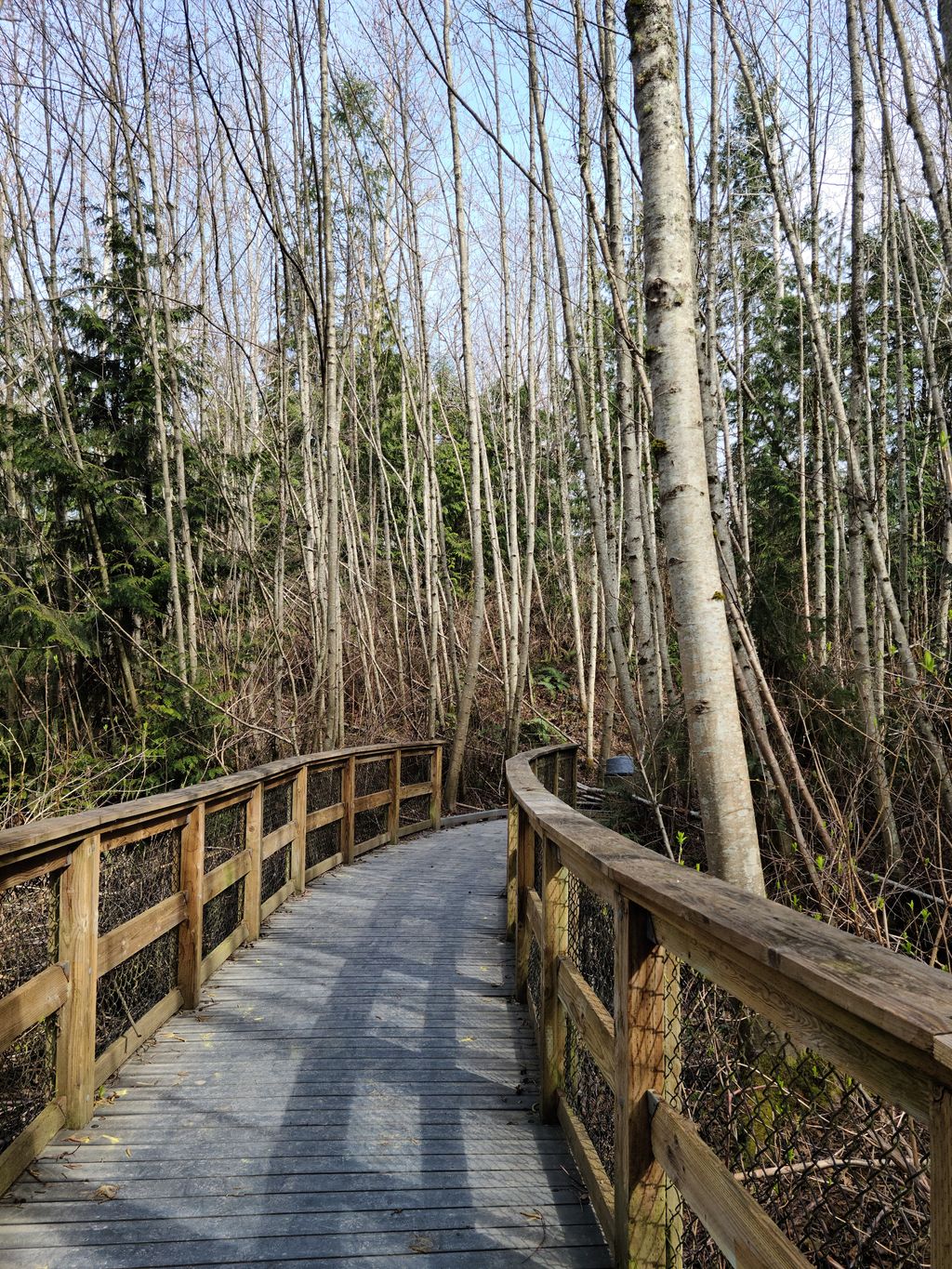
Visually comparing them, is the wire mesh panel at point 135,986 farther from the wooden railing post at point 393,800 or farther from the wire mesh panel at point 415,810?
the wire mesh panel at point 415,810

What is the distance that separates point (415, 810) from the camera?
10977mm

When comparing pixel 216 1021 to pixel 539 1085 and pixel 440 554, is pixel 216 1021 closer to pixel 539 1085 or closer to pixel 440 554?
pixel 539 1085

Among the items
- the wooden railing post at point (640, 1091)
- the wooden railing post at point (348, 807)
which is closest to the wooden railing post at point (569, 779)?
→ the wooden railing post at point (348, 807)

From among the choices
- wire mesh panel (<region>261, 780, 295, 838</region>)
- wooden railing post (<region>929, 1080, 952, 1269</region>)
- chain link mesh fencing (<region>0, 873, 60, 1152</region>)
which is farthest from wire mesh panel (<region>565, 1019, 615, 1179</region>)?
wire mesh panel (<region>261, 780, 295, 838</region>)

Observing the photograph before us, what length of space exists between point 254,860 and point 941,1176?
4696 millimetres

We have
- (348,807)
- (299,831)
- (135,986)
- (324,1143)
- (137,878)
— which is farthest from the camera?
(348,807)

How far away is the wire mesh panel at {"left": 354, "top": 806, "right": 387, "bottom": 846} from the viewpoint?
8.92 meters

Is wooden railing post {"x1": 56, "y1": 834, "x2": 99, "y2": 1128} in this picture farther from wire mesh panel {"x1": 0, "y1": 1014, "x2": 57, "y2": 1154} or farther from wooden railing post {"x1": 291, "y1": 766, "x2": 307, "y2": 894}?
wooden railing post {"x1": 291, "y1": 766, "x2": 307, "y2": 894}

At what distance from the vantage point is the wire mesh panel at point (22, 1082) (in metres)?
3.12

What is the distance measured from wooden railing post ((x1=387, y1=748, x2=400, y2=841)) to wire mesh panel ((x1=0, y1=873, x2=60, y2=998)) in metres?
4.83

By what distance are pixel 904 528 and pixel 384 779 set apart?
18.9 feet

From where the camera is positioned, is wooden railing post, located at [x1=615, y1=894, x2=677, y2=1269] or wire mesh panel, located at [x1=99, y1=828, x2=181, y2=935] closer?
wooden railing post, located at [x1=615, y1=894, x2=677, y2=1269]

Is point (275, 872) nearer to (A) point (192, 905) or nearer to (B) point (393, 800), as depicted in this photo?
(A) point (192, 905)

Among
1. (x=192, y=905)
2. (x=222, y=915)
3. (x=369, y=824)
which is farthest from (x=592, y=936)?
(x=369, y=824)
